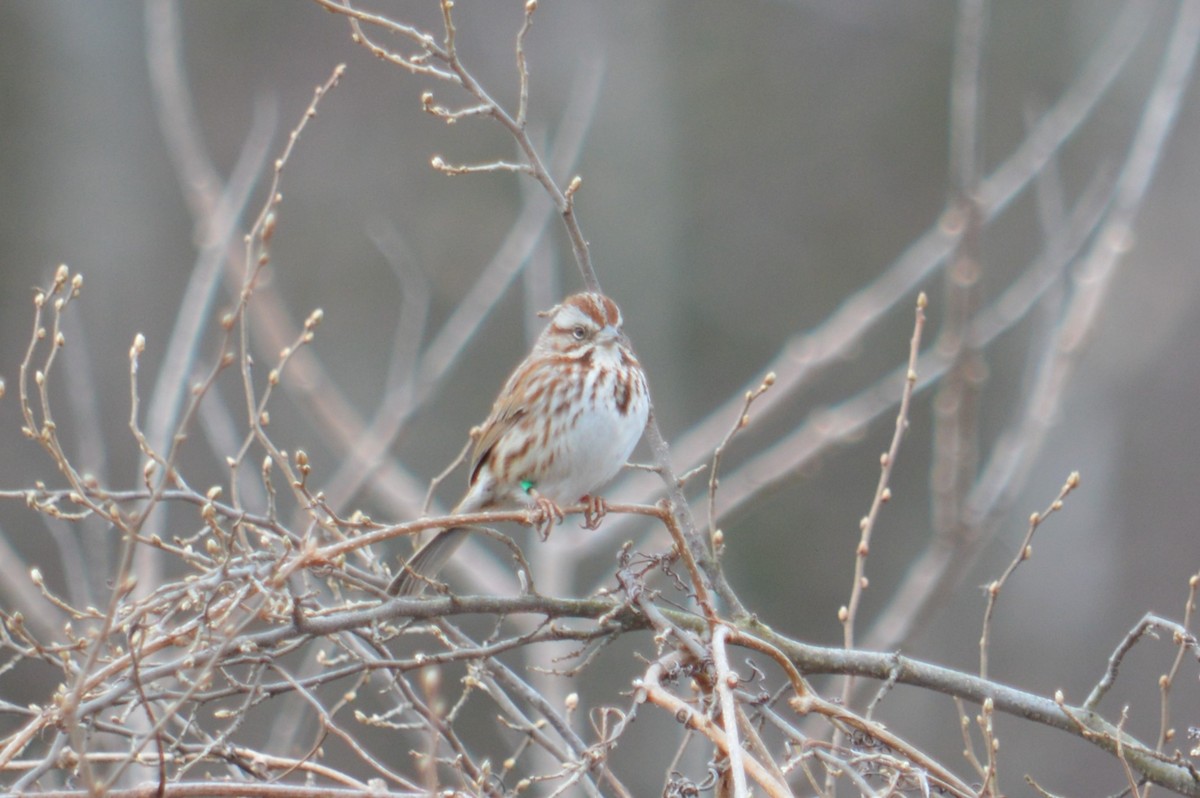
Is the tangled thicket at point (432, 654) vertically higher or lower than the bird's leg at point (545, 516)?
lower

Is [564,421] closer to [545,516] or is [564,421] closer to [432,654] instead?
[545,516]

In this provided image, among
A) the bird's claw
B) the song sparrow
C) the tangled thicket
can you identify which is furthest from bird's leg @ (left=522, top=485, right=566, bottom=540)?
the tangled thicket

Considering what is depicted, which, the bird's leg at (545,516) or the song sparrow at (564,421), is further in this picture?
the song sparrow at (564,421)

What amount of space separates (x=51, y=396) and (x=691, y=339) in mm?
4915

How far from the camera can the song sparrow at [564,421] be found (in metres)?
4.42

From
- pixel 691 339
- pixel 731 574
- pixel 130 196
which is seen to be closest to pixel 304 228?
pixel 130 196

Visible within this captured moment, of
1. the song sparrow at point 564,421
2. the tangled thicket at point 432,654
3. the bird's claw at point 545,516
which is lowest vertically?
the tangled thicket at point 432,654

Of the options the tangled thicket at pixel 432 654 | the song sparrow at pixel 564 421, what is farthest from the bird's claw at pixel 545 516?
the tangled thicket at pixel 432 654

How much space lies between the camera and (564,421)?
4.51m

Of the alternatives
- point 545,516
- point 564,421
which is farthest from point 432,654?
point 564,421

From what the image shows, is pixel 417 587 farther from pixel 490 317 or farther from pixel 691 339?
pixel 691 339

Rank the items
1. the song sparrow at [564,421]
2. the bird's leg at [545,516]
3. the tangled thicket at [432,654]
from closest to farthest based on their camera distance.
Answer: the tangled thicket at [432,654]
the bird's leg at [545,516]
the song sparrow at [564,421]

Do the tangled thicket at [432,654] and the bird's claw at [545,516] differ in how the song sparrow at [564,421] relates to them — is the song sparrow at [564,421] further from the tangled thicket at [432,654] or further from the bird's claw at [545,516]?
the tangled thicket at [432,654]

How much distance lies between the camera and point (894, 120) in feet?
42.2
